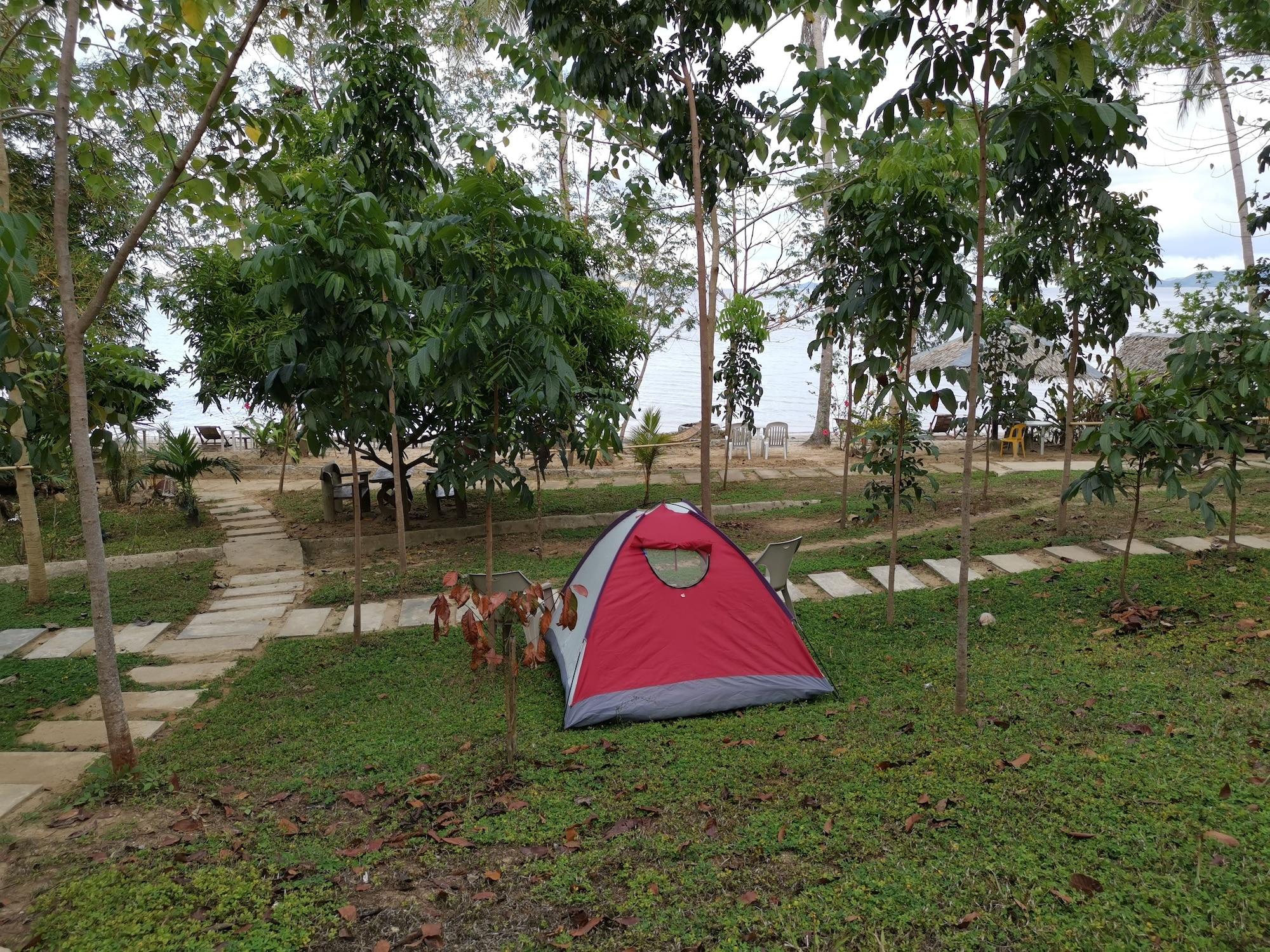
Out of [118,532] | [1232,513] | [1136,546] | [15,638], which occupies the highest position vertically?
[1232,513]

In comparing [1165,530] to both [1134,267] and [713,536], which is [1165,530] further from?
[713,536]

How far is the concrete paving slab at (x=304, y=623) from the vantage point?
6117 mm

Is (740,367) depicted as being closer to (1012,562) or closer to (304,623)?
(1012,562)

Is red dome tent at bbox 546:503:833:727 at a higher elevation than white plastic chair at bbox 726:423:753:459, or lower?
lower

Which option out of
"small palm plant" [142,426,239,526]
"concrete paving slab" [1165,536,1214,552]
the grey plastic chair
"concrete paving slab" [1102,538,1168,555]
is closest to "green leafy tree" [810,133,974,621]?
the grey plastic chair

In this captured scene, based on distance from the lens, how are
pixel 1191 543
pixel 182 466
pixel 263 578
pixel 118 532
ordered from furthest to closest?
pixel 182 466 → pixel 118 532 → pixel 263 578 → pixel 1191 543

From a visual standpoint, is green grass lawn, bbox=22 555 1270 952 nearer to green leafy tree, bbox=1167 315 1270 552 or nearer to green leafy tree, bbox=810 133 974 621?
green leafy tree, bbox=1167 315 1270 552

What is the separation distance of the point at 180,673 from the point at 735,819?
13.1ft

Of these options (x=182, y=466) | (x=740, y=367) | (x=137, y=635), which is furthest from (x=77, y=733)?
(x=740, y=367)

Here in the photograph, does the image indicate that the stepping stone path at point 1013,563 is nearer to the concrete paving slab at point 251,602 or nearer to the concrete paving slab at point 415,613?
the concrete paving slab at point 415,613

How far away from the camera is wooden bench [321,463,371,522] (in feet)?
32.8

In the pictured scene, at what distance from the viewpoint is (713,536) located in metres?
4.89

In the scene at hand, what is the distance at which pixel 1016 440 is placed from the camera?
15070mm

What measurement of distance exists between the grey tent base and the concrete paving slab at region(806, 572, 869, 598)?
2139 millimetres
